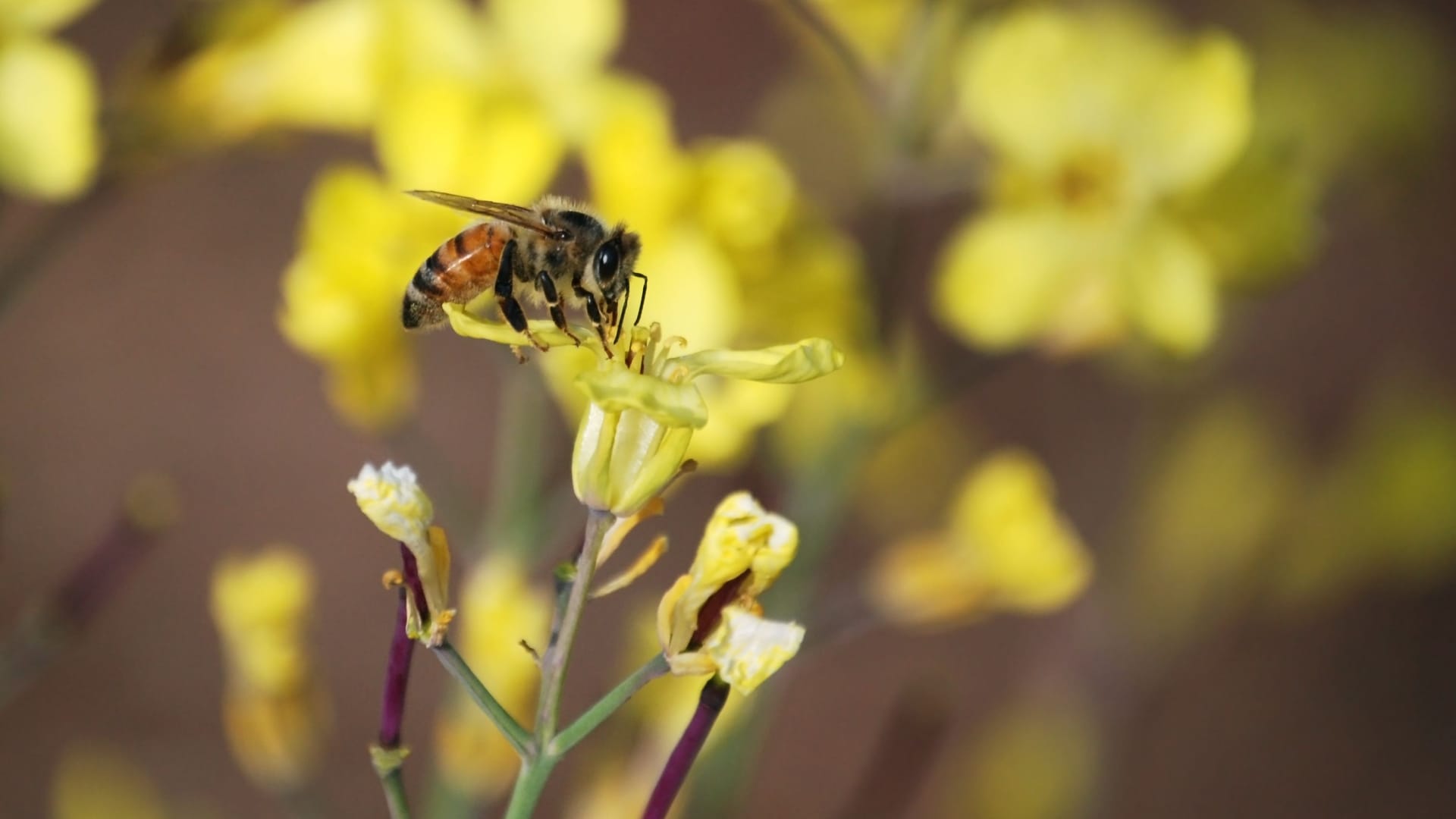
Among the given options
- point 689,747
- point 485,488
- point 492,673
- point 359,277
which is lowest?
point 689,747

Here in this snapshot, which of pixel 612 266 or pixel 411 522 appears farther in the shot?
pixel 612 266

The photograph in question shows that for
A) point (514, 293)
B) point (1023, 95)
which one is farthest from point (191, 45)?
point (1023, 95)

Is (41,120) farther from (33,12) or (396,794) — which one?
(396,794)

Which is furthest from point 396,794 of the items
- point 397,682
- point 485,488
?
point 485,488

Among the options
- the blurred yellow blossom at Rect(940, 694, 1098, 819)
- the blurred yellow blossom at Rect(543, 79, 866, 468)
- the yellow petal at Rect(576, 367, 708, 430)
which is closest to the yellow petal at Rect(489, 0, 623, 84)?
the blurred yellow blossom at Rect(543, 79, 866, 468)

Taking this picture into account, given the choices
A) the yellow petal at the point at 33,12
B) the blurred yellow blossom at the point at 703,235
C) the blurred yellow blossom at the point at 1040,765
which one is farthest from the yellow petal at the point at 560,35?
the blurred yellow blossom at the point at 1040,765

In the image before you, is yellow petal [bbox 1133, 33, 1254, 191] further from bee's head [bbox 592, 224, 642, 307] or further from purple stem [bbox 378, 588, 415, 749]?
purple stem [bbox 378, 588, 415, 749]

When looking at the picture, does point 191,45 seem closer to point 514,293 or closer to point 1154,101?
point 514,293
